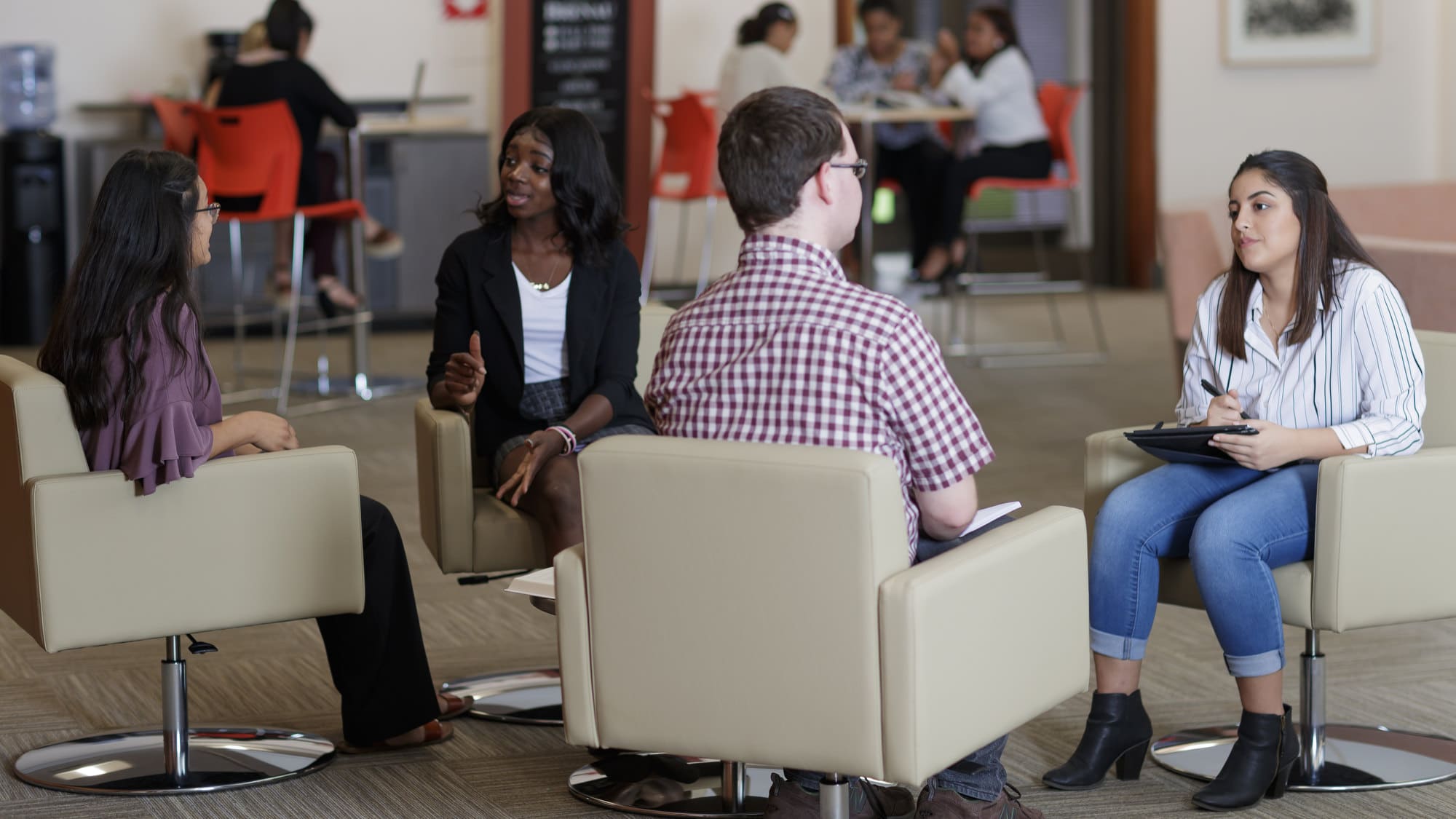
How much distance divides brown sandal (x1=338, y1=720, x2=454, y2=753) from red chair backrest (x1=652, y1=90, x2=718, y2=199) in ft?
16.2

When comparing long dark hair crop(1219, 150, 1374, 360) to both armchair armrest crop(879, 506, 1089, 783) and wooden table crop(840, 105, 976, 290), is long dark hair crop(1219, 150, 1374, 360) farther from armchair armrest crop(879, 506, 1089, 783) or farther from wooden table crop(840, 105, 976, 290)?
wooden table crop(840, 105, 976, 290)

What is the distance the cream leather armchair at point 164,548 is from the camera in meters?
2.60

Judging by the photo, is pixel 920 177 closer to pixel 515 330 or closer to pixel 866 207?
pixel 866 207

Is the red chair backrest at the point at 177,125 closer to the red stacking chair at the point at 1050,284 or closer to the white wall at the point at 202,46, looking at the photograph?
the white wall at the point at 202,46

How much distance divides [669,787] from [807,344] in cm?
99

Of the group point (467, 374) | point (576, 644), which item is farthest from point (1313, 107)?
point (576, 644)

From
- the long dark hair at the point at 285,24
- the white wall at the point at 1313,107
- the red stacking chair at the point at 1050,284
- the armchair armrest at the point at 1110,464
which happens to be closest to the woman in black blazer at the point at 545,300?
the armchair armrest at the point at 1110,464

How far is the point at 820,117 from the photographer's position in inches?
84.5

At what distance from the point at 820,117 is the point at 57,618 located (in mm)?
1377

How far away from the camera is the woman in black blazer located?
3148 mm

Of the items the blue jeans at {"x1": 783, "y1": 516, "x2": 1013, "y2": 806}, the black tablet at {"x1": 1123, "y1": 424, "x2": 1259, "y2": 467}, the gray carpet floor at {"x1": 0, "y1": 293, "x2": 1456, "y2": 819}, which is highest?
the black tablet at {"x1": 1123, "y1": 424, "x2": 1259, "y2": 467}

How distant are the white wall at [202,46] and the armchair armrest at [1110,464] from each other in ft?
21.3

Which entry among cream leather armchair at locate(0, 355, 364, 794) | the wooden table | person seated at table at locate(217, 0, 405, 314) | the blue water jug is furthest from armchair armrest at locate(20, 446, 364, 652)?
the blue water jug

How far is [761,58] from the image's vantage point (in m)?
8.04
